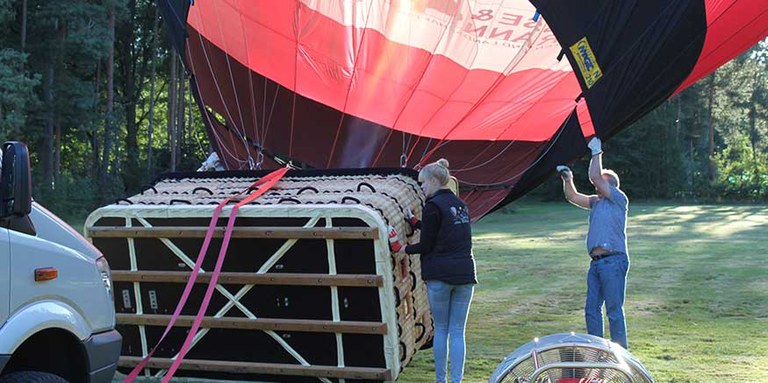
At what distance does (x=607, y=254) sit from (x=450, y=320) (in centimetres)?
138

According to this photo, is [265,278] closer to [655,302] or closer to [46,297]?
[46,297]

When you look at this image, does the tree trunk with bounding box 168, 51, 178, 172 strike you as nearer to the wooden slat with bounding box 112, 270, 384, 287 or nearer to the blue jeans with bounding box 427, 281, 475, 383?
the wooden slat with bounding box 112, 270, 384, 287

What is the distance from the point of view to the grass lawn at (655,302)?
23.2 feet

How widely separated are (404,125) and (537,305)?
3007 mm

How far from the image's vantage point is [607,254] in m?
6.25

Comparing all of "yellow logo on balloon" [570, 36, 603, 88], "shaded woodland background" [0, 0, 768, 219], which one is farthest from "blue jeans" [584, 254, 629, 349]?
"shaded woodland background" [0, 0, 768, 219]

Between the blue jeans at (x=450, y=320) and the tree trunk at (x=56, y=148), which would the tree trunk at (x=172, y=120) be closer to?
the tree trunk at (x=56, y=148)

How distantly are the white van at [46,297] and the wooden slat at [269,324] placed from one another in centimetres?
140

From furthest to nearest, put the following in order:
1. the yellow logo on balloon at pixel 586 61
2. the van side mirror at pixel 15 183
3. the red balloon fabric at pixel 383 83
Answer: the red balloon fabric at pixel 383 83 < the yellow logo on balloon at pixel 586 61 < the van side mirror at pixel 15 183

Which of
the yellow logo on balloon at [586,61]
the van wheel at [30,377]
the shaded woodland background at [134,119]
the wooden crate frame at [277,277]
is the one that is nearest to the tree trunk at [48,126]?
the shaded woodland background at [134,119]

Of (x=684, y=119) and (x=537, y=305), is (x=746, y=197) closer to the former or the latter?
(x=684, y=119)

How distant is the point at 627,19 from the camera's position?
6793mm

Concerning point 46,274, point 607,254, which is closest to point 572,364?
point 46,274

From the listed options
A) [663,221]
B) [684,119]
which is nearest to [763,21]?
[663,221]
